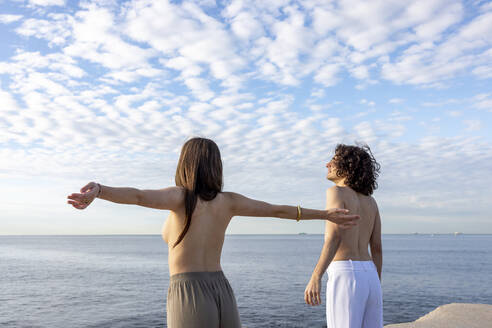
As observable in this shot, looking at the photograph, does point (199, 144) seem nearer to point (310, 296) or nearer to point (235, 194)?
point (235, 194)

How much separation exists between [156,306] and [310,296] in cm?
2648

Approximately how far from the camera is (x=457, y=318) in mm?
12094

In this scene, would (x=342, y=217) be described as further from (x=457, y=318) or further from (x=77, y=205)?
(x=457, y=318)

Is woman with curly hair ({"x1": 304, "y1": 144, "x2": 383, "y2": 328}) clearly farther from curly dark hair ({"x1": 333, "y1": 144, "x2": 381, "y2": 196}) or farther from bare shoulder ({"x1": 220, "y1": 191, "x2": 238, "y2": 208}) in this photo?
bare shoulder ({"x1": 220, "y1": 191, "x2": 238, "y2": 208})

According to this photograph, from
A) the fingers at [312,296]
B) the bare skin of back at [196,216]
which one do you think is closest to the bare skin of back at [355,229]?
the fingers at [312,296]

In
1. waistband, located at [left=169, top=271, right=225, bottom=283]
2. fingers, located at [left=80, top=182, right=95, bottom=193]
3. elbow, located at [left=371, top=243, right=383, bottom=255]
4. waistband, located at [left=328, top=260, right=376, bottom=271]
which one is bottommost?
waistband, located at [left=328, top=260, right=376, bottom=271]

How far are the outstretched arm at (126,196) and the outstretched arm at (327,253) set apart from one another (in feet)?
5.77

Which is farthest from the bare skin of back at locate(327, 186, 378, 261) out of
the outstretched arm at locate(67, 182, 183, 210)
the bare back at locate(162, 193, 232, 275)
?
the outstretched arm at locate(67, 182, 183, 210)

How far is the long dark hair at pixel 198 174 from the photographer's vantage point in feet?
9.66

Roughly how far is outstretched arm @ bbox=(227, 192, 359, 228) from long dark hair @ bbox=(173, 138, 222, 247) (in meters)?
0.19

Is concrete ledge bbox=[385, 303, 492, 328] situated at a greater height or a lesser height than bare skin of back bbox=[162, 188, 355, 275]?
Answer: lesser

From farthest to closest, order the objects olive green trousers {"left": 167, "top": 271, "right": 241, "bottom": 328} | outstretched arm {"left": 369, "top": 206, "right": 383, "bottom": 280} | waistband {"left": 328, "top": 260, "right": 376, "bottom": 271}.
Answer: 1. outstretched arm {"left": 369, "top": 206, "right": 383, "bottom": 280}
2. waistband {"left": 328, "top": 260, "right": 376, "bottom": 271}
3. olive green trousers {"left": 167, "top": 271, "right": 241, "bottom": 328}

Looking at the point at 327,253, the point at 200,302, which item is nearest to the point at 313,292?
the point at 327,253

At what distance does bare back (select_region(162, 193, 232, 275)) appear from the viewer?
2975 mm
